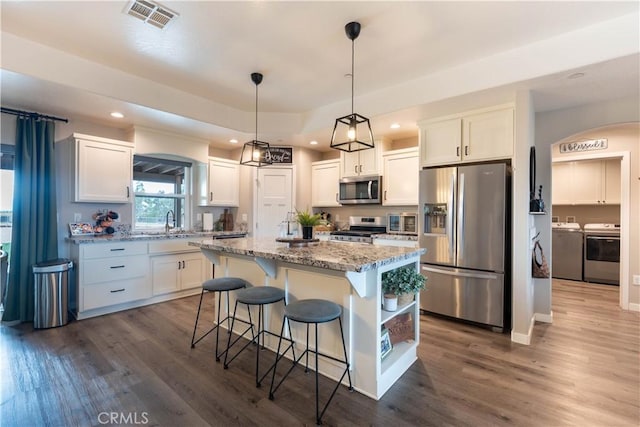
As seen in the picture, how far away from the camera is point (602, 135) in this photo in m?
4.23

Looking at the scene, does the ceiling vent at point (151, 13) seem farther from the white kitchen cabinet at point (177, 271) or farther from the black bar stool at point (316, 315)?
the white kitchen cabinet at point (177, 271)

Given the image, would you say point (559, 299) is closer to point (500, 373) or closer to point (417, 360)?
point (500, 373)

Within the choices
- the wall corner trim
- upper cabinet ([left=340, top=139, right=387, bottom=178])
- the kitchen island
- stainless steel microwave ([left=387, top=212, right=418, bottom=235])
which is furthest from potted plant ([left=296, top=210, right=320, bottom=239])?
the wall corner trim

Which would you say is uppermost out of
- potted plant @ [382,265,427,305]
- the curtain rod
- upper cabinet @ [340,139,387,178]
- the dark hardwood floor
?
the curtain rod

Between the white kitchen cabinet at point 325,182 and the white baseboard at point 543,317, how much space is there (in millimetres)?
3043

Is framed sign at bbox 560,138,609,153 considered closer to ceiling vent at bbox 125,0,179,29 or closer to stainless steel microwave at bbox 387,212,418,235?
stainless steel microwave at bbox 387,212,418,235

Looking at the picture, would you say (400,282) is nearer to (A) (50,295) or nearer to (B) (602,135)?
(A) (50,295)

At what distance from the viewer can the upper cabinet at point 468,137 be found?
313cm

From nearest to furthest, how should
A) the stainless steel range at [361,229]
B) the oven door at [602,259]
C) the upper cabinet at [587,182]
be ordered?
the stainless steel range at [361,229], the oven door at [602,259], the upper cabinet at [587,182]

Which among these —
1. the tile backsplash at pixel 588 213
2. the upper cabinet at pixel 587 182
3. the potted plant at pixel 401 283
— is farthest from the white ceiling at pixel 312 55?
the tile backsplash at pixel 588 213

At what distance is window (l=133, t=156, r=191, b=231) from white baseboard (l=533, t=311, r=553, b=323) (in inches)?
201

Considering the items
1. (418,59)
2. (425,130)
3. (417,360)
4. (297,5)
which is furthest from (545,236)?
(297,5)

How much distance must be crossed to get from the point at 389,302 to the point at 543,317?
8.21 ft

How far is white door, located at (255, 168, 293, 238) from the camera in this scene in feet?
16.8
